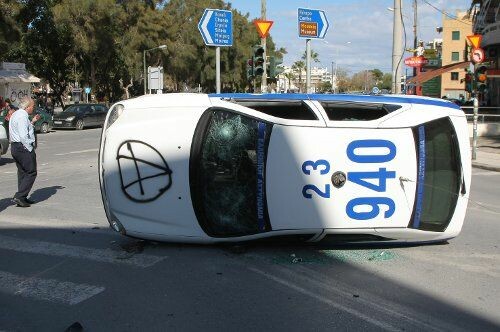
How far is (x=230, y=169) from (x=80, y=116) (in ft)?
92.3

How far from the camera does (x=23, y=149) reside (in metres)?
8.67

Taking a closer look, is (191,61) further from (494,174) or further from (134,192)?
(134,192)

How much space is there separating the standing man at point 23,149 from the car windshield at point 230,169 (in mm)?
4230

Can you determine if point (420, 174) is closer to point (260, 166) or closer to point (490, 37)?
point (260, 166)

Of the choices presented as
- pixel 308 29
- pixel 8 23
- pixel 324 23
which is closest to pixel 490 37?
pixel 324 23

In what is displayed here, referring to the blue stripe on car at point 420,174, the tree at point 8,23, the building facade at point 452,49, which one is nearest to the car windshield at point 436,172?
the blue stripe on car at point 420,174

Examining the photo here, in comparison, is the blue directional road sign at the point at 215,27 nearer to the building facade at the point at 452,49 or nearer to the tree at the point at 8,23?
the tree at the point at 8,23

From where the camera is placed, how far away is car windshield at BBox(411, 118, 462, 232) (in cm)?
563

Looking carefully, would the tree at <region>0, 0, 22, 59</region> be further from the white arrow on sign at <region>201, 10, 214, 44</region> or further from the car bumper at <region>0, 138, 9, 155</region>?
the white arrow on sign at <region>201, 10, 214, 44</region>

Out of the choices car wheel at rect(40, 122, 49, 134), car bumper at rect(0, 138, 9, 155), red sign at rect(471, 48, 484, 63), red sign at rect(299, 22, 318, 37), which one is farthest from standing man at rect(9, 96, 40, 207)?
car wheel at rect(40, 122, 49, 134)

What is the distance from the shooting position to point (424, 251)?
20.0 feet

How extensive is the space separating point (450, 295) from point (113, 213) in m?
3.54

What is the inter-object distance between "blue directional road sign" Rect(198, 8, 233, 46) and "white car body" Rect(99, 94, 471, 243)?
904cm

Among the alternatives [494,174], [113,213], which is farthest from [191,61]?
[113,213]
